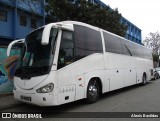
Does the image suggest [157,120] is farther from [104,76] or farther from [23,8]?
[23,8]

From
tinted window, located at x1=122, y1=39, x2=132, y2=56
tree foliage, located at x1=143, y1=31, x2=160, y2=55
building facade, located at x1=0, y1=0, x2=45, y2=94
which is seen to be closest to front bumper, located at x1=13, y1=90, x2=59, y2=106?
tinted window, located at x1=122, y1=39, x2=132, y2=56

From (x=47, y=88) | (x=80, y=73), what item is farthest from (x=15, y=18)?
(x=47, y=88)

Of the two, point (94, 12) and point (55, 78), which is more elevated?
point (94, 12)

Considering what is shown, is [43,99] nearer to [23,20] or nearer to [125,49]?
[125,49]

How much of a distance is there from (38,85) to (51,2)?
10.4 meters

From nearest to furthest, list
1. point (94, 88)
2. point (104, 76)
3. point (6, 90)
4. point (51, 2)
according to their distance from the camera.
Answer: point (94, 88) < point (104, 76) < point (6, 90) < point (51, 2)

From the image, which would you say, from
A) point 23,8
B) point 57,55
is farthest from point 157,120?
point 23,8

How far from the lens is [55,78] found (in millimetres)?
6211

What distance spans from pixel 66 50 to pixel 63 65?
22.6 inches

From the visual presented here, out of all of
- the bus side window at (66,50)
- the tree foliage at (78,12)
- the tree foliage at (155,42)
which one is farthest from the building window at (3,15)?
the tree foliage at (155,42)

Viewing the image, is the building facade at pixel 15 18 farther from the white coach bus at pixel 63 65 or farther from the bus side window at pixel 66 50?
the bus side window at pixel 66 50

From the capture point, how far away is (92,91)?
7988mm

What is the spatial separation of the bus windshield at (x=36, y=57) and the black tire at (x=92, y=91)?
2269 mm

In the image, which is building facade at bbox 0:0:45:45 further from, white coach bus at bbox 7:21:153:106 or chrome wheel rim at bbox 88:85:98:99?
chrome wheel rim at bbox 88:85:98:99
